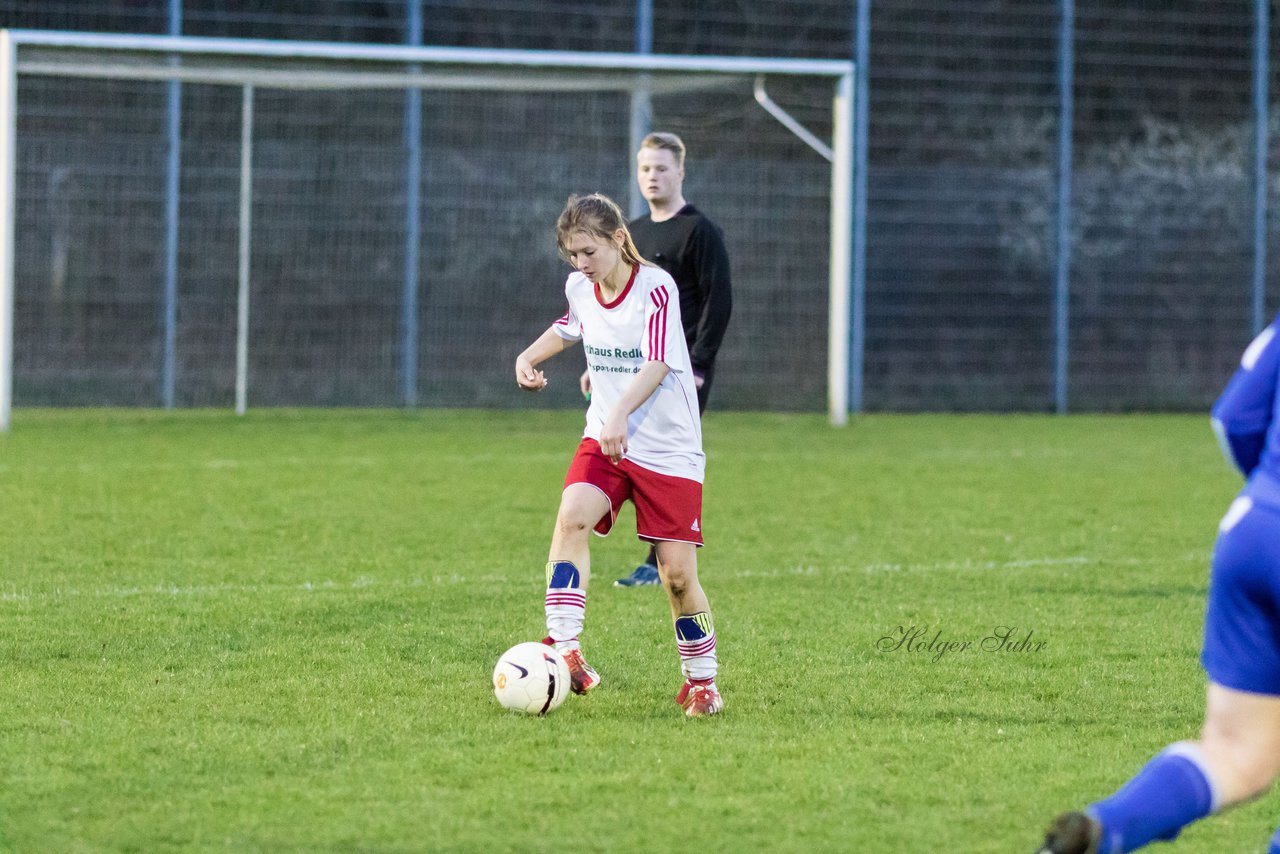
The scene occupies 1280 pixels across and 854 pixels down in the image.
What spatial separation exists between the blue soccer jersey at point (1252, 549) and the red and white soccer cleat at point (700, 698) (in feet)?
6.85

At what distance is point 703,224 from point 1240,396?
4602 mm

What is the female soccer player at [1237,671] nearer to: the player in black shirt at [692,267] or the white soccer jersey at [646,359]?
the white soccer jersey at [646,359]

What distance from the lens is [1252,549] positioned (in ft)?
8.98

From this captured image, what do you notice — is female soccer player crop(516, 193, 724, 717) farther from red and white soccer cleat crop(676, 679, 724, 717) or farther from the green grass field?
the green grass field

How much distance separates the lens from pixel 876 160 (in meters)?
18.5

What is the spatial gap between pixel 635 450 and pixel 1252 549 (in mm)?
2363

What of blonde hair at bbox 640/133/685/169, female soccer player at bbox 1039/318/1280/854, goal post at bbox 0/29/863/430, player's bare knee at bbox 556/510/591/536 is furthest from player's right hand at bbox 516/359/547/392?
goal post at bbox 0/29/863/430

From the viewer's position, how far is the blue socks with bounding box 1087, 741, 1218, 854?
9.20 feet

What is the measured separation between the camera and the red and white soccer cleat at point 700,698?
15.6 feet

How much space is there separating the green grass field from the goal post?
391cm

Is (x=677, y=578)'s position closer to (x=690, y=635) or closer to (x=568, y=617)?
(x=690, y=635)

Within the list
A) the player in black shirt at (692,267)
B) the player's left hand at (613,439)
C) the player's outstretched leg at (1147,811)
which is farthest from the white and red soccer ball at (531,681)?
the player in black shirt at (692,267)

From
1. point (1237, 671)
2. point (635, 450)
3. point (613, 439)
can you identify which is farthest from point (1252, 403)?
point (635, 450)

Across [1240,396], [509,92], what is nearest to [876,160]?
[509,92]
